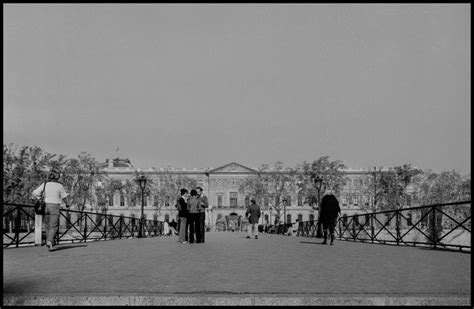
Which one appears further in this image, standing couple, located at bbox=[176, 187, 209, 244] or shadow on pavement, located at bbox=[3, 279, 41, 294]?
standing couple, located at bbox=[176, 187, 209, 244]

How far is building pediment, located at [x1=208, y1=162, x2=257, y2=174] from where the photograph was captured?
116188mm

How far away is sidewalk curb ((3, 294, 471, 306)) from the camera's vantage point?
567cm

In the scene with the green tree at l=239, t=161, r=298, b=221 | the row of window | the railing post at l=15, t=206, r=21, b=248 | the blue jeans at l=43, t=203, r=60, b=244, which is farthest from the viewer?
the row of window

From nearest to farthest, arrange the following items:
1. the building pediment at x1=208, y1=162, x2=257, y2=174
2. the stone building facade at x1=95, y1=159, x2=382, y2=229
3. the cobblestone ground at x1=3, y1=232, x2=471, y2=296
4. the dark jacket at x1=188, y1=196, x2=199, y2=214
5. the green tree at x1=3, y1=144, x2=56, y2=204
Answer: the cobblestone ground at x1=3, y1=232, x2=471, y2=296, the dark jacket at x1=188, y1=196, x2=199, y2=214, the green tree at x1=3, y1=144, x2=56, y2=204, the stone building facade at x1=95, y1=159, x2=382, y2=229, the building pediment at x1=208, y1=162, x2=257, y2=174

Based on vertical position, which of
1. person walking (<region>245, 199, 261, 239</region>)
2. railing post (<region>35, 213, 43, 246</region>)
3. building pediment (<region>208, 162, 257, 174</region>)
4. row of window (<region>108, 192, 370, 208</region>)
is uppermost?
building pediment (<region>208, 162, 257, 174</region>)

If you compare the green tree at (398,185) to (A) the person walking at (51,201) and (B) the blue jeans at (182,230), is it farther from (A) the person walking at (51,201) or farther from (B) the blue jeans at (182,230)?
(A) the person walking at (51,201)

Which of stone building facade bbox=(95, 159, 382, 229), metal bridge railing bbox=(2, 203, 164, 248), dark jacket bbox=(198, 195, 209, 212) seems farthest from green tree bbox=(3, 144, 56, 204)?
stone building facade bbox=(95, 159, 382, 229)

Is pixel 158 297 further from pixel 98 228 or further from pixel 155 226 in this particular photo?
pixel 155 226

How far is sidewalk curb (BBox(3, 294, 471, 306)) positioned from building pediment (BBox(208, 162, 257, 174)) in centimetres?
10958

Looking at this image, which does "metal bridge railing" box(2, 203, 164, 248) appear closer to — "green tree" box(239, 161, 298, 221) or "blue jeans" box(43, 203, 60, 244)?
"blue jeans" box(43, 203, 60, 244)

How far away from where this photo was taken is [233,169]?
117 meters

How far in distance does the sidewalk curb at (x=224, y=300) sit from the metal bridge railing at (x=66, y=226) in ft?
31.1

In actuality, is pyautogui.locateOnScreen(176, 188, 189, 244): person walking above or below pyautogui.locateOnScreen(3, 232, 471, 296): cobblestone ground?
above

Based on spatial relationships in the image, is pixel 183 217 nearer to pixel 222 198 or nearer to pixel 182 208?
pixel 182 208
